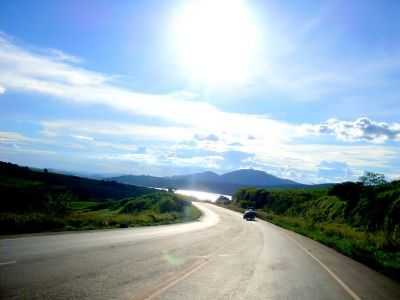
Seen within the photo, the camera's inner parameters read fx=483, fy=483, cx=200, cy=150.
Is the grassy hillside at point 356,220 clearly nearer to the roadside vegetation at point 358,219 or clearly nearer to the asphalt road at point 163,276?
the roadside vegetation at point 358,219

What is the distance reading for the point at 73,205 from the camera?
11612 cm

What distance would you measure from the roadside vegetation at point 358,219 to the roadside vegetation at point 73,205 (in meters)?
15.8

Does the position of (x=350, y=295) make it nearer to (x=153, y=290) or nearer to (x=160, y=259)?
(x=153, y=290)

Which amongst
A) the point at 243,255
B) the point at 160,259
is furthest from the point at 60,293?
the point at 243,255

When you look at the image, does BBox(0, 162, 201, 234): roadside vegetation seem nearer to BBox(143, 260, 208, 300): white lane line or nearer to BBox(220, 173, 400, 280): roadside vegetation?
BBox(143, 260, 208, 300): white lane line

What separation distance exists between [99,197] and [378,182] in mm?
122012

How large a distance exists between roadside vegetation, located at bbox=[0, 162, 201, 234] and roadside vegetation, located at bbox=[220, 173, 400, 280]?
15.8m

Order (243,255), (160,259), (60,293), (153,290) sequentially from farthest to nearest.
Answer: (243,255)
(160,259)
(153,290)
(60,293)

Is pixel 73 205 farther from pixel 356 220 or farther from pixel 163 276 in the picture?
pixel 163 276

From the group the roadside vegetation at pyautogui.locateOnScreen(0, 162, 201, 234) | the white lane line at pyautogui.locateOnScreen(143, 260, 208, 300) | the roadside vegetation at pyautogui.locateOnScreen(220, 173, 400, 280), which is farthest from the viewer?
the roadside vegetation at pyautogui.locateOnScreen(0, 162, 201, 234)

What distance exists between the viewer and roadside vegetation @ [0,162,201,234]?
2802cm

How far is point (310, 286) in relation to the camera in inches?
A: 456

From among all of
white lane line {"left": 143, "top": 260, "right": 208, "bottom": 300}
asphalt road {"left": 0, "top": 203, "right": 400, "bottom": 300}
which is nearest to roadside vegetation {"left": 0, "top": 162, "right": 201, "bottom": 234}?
asphalt road {"left": 0, "top": 203, "right": 400, "bottom": 300}

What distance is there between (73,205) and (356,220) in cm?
8223
